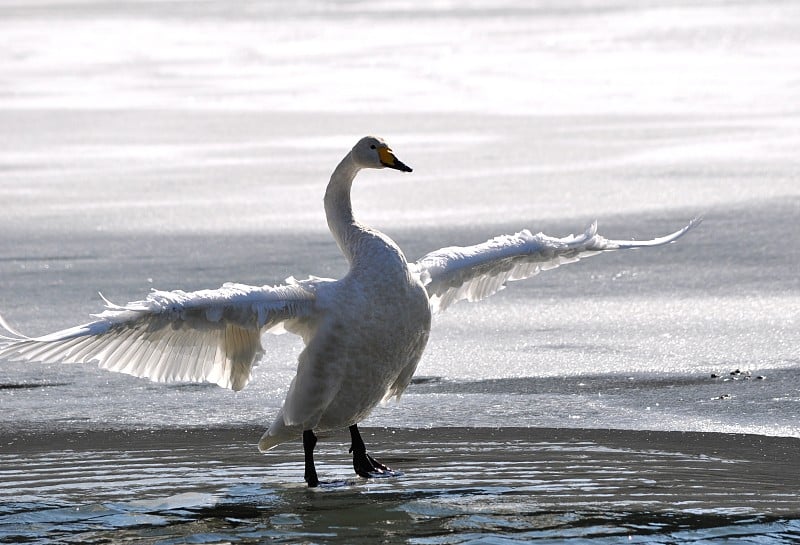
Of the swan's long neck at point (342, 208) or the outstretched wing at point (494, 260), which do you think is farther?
the outstretched wing at point (494, 260)

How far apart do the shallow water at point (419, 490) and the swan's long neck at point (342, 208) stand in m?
1.03


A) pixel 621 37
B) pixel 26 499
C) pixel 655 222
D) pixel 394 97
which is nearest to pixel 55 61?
pixel 394 97

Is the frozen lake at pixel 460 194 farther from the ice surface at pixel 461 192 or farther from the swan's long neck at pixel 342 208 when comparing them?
the swan's long neck at pixel 342 208

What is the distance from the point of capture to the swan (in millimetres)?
6602

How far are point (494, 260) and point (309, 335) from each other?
1339 millimetres

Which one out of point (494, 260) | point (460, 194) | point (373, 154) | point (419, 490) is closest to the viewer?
point (419, 490)

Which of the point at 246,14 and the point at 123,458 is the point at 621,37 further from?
the point at 123,458

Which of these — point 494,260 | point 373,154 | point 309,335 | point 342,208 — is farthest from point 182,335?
point 494,260

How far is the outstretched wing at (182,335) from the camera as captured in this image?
6492 millimetres

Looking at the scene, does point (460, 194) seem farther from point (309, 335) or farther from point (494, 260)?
point (309, 335)

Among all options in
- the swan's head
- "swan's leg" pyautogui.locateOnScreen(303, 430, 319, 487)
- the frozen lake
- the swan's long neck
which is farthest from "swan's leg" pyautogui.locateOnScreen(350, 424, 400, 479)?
the swan's head

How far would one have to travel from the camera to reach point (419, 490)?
256 inches

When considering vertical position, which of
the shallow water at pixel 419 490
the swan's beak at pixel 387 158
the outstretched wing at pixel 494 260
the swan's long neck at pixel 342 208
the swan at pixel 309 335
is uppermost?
the swan's beak at pixel 387 158

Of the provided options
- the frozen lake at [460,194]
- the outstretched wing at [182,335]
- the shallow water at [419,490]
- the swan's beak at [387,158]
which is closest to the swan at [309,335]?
the outstretched wing at [182,335]
